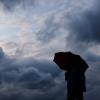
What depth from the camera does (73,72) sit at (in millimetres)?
16531

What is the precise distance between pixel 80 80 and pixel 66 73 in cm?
62

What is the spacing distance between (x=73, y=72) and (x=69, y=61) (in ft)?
1.47

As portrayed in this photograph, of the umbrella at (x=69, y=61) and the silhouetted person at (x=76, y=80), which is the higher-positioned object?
the umbrella at (x=69, y=61)

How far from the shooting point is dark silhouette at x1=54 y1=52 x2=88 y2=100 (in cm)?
1645

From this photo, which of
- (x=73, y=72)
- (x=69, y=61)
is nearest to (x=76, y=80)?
(x=73, y=72)

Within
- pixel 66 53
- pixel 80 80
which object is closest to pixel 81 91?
pixel 80 80

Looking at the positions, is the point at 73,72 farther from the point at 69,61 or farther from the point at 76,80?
the point at 69,61

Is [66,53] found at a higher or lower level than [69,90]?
higher

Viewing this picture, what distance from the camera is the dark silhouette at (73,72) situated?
16.5 m

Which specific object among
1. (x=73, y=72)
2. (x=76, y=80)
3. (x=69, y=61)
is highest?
(x=69, y=61)

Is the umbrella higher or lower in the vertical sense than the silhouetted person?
higher

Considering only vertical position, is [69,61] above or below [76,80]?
above

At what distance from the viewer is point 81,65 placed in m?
16.7

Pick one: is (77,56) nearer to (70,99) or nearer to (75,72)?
(75,72)
